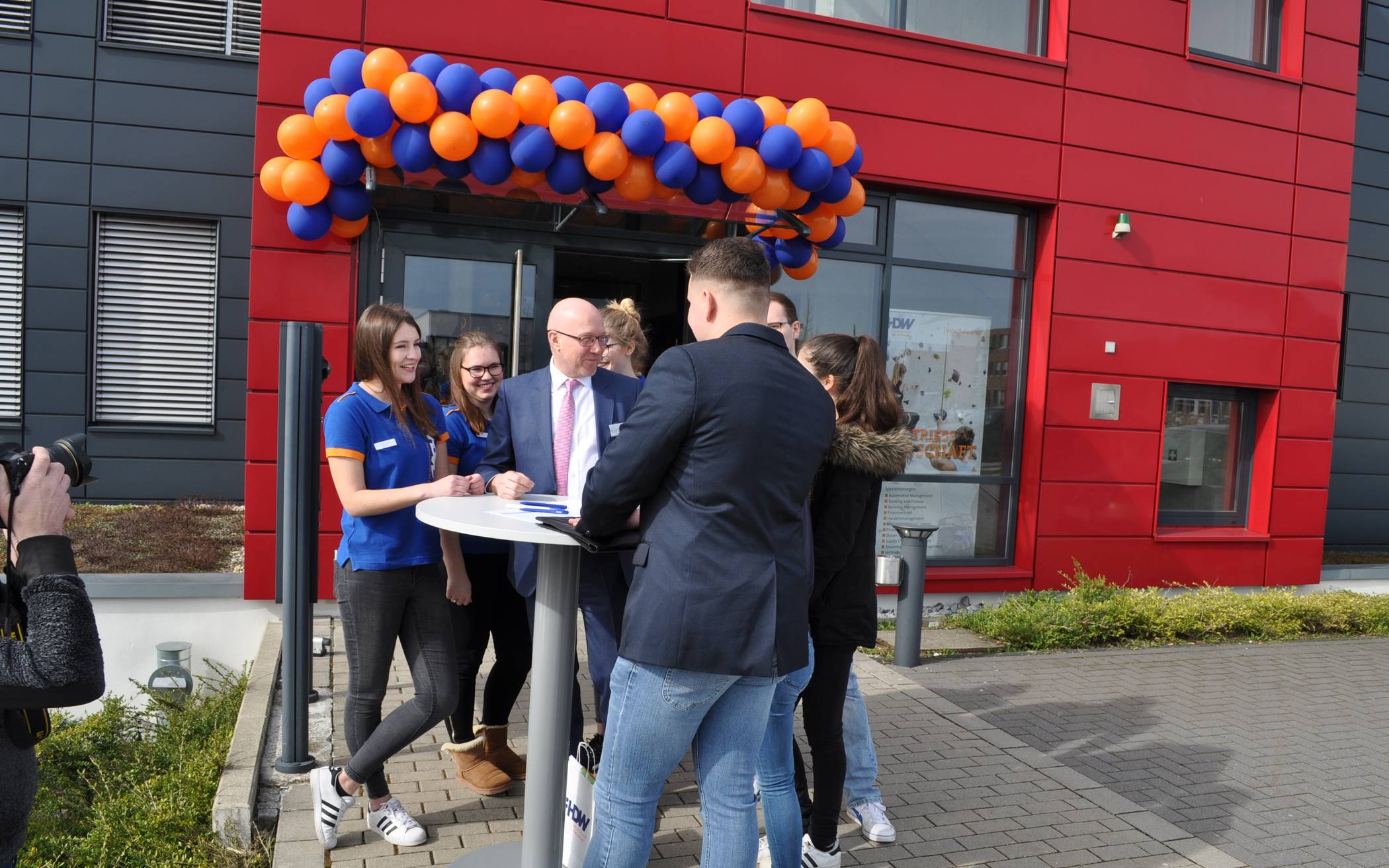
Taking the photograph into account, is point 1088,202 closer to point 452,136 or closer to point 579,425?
point 452,136

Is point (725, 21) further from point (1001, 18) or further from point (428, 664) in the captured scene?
point (428, 664)

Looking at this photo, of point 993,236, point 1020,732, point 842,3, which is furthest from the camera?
point 993,236

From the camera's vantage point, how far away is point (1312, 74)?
9000mm

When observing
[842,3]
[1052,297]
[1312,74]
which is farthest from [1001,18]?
[1312,74]

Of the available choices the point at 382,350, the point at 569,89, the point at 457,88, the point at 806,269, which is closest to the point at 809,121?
the point at 806,269

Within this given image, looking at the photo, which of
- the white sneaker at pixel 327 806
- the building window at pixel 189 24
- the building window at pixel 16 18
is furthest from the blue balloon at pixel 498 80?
the building window at pixel 16 18

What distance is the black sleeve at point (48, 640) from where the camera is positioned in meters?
1.76

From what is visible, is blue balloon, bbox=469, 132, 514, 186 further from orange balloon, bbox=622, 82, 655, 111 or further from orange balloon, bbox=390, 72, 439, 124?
orange balloon, bbox=622, 82, 655, 111

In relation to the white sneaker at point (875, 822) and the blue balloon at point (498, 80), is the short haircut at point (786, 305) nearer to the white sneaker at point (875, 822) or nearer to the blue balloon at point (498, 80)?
the white sneaker at point (875, 822)

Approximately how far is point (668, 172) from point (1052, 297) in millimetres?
3889

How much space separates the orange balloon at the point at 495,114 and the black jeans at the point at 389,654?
2.93 m

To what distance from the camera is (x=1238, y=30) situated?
9.00 metres

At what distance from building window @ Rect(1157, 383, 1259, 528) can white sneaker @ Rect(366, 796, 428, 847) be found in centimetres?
737

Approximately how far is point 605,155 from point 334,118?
1490 millimetres
